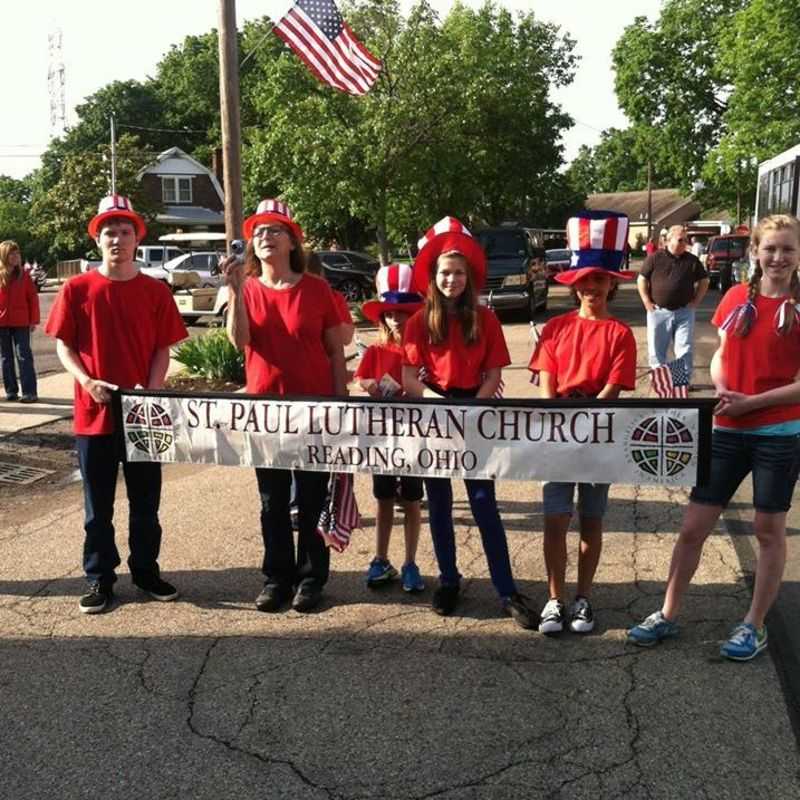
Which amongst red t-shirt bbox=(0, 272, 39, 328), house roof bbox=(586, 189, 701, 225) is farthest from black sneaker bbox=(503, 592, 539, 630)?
house roof bbox=(586, 189, 701, 225)

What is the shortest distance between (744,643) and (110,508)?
303cm

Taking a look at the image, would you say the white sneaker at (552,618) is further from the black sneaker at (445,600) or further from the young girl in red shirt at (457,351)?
the black sneaker at (445,600)

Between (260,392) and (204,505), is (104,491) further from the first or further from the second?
(204,505)

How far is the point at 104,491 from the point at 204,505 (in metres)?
1.89

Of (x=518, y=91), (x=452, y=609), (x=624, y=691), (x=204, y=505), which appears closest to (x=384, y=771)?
(x=624, y=691)

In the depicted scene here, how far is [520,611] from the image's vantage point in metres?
4.36

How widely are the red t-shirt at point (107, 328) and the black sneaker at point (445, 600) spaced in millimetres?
1783

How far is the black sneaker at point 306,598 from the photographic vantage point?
461cm

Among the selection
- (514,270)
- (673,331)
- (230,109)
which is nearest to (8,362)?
(230,109)

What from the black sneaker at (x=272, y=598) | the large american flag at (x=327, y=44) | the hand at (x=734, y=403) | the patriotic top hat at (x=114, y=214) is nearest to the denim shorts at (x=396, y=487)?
the black sneaker at (x=272, y=598)

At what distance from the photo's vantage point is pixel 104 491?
15.6 feet

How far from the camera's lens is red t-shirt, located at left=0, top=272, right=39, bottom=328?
35.7 ft

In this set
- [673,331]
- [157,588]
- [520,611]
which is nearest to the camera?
[520,611]

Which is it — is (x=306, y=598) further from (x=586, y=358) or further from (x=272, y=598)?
(x=586, y=358)
